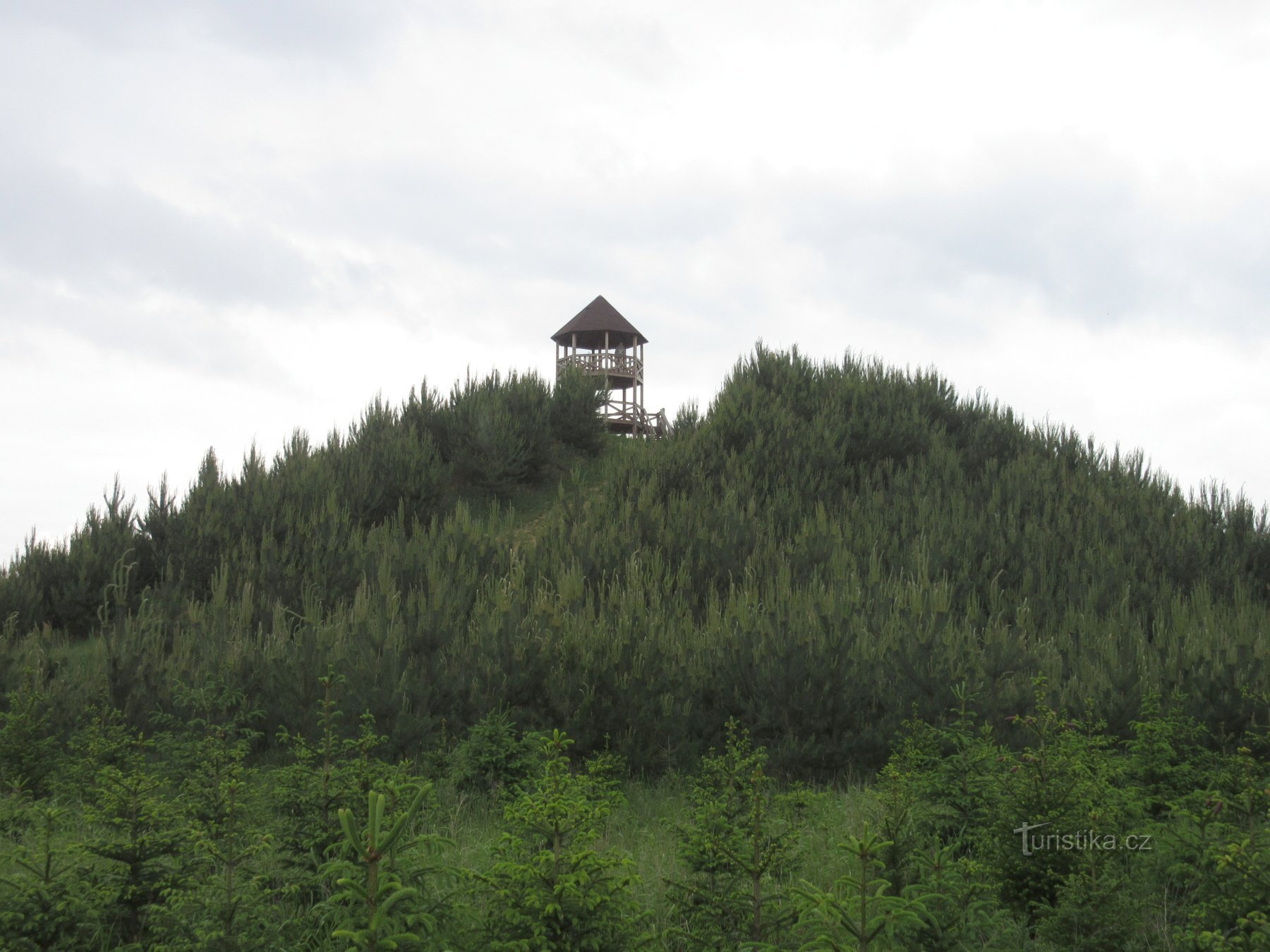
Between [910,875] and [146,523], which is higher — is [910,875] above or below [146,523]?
below

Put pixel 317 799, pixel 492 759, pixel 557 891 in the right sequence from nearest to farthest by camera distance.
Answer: pixel 557 891
pixel 317 799
pixel 492 759

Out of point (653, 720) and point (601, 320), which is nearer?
point (653, 720)

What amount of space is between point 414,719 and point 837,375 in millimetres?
13582

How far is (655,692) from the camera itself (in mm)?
7945

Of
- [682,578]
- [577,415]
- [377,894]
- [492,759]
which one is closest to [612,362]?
[577,415]

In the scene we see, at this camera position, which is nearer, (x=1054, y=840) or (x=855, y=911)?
(x=855, y=911)

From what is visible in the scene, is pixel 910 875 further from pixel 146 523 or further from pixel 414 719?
pixel 146 523

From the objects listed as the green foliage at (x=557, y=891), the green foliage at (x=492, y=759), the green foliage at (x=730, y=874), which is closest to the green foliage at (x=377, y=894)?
the green foliage at (x=557, y=891)

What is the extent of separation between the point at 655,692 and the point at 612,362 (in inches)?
1121

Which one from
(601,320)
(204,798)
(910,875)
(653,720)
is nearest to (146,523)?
(653,720)

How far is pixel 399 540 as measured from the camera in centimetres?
1173

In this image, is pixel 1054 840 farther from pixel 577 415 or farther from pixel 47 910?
pixel 577 415

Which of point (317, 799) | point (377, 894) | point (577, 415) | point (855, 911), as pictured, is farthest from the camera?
point (577, 415)

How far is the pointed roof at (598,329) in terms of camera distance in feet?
122
